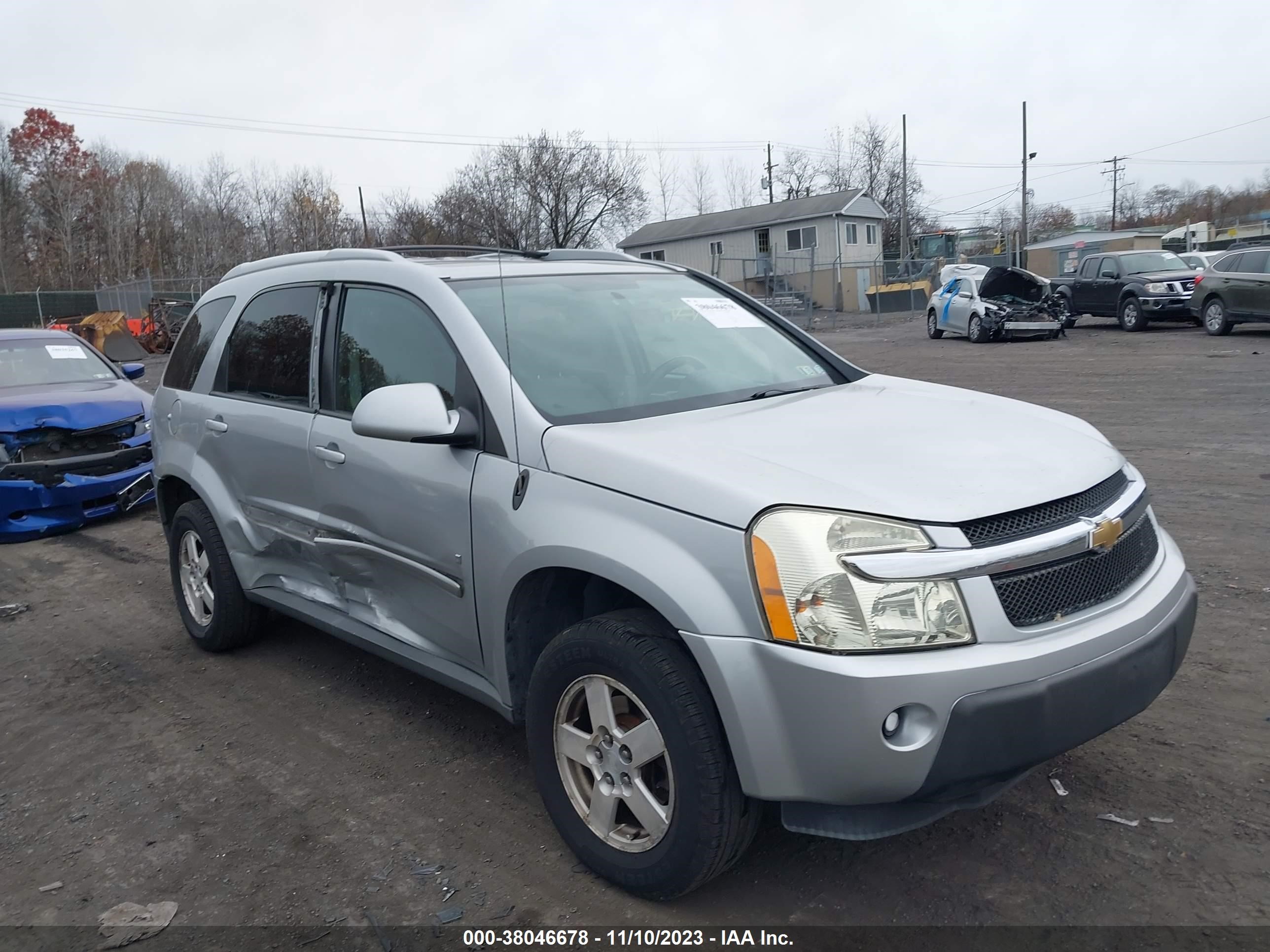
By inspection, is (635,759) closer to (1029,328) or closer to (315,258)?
(315,258)

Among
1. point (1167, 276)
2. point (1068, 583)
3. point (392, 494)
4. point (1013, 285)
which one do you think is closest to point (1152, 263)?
point (1167, 276)

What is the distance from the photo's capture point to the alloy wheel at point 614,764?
2719mm

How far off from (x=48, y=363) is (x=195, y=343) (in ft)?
16.9

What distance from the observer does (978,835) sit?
3.10 metres

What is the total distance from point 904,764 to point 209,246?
6530 cm

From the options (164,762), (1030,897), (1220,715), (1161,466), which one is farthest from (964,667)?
(1161,466)

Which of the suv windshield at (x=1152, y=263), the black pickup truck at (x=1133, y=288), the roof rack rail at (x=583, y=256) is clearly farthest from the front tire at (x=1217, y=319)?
the roof rack rail at (x=583, y=256)

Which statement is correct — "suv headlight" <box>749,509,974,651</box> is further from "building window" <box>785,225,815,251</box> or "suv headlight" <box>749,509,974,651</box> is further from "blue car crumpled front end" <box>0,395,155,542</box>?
"building window" <box>785,225,815,251</box>

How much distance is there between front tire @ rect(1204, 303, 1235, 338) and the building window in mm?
32252

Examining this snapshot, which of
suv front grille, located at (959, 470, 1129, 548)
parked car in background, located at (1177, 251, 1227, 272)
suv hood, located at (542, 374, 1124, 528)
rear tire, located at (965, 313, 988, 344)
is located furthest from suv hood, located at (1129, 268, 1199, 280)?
suv front grille, located at (959, 470, 1129, 548)

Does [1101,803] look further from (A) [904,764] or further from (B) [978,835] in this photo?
(A) [904,764]

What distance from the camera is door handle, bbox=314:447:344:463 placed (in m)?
3.85

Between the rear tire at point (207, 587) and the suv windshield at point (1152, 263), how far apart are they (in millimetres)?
21405

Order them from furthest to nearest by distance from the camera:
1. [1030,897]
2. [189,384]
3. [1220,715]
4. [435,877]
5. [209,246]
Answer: [209,246] < [189,384] < [1220,715] < [435,877] < [1030,897]
